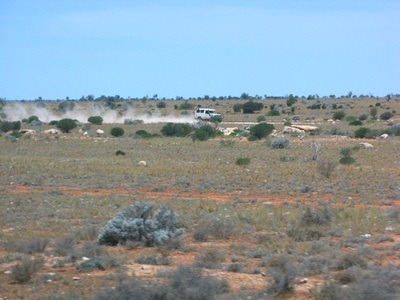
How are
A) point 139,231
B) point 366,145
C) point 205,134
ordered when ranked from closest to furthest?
1. point 139,231
2. point 366,145
3. point 205,134

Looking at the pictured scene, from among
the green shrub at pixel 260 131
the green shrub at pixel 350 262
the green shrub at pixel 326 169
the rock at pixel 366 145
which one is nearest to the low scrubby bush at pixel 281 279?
the green shrub at pixel 350 262

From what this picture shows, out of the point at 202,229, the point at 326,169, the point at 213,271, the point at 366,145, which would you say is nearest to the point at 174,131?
the point at 366,145

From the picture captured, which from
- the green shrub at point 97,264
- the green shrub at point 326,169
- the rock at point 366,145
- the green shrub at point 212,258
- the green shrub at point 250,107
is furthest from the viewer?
the green shrub at point 250,107

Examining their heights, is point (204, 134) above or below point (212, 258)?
below

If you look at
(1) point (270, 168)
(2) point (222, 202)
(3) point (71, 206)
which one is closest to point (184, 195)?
(2) point (222, 202)

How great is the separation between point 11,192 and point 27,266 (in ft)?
45.8

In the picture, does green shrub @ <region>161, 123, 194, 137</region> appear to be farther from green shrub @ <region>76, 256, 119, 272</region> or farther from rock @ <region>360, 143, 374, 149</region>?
green shrub @ <region>76, 256, 119, 272</region>

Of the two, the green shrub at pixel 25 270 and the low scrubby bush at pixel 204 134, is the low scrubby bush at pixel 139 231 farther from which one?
the low scrubby bush at pixel 204 134

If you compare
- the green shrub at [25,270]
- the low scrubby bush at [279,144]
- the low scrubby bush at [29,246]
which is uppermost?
the green shrub at [25,270]

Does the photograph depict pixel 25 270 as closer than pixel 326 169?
Yes

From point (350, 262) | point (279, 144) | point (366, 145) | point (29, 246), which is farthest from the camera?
point (279, 144)

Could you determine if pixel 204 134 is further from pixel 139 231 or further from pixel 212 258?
pixel 212 258

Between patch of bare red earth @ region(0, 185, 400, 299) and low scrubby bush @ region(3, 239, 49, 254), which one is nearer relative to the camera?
patch of bare red earth @ region(0, 185, 400, 299)

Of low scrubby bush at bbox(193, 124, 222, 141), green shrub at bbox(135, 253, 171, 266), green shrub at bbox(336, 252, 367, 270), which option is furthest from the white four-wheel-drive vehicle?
Result: green shrub at bbox(336, 252, 367, 270)
